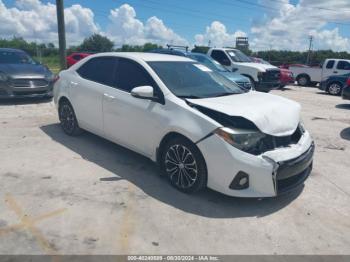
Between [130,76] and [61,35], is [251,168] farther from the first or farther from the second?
[61,35]

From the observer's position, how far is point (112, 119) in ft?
15.2

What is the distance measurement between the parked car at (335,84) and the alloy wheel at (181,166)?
1358cm

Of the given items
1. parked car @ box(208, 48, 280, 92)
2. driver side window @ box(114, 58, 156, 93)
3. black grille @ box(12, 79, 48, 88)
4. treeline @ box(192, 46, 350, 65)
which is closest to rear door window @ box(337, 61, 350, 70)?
parked car @ box(208, 48, 280, 92)

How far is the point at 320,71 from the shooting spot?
18391 millimetres

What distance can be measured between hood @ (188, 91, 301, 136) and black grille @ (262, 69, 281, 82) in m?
9.43

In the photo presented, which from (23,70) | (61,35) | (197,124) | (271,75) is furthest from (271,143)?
(61,35)

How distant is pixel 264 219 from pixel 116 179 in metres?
1.98

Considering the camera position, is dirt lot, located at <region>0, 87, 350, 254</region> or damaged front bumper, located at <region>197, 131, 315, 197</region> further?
damaged front bumper, located at <region>197, 131, 315, 197</region>

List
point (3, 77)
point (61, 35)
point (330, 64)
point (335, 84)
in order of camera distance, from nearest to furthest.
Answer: point (3, 77)
point (335, 84)
point (61, 35)
point (330, 64)

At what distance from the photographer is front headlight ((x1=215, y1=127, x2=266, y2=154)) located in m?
3.27

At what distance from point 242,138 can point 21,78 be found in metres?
7.25

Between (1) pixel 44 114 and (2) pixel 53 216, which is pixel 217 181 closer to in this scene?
(2) pixel 53 216

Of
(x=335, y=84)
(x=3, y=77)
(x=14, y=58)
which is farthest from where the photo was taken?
(x=335, y=84)

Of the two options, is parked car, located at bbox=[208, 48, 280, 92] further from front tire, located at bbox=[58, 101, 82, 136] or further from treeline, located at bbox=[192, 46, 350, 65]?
treeline, located at bbox=[192, 46, 350, 65]
